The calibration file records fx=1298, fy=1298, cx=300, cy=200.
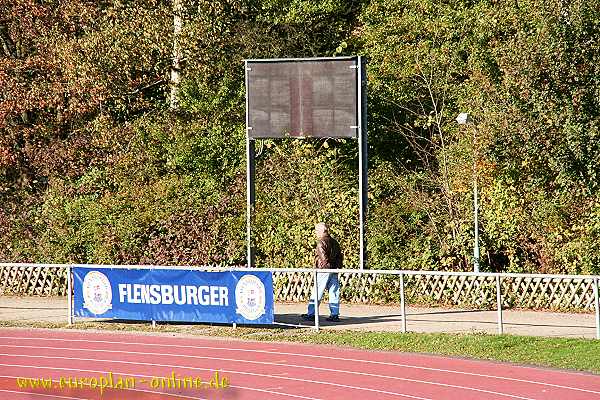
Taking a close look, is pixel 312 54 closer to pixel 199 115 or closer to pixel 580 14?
pixel 199 115

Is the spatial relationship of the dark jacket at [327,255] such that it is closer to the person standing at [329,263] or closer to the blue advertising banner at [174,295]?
the person standing at [329,263]

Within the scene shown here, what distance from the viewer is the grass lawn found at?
1858cm

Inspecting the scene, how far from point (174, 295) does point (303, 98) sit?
6064 millimetres

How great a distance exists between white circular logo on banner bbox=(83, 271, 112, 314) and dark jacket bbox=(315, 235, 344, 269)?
151 inches

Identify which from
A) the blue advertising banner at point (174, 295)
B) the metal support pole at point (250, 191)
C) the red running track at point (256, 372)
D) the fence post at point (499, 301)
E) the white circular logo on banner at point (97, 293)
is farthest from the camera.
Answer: the metal support pole at point (250, 191)

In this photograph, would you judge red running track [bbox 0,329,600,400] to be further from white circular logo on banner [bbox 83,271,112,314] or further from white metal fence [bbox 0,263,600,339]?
white metal fence [bbox 0,263,600,339]

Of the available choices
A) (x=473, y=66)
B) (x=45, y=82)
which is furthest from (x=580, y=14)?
(x=45, y=82)

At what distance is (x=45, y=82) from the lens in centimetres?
3503

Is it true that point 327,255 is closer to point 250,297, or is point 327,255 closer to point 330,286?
point 330,286

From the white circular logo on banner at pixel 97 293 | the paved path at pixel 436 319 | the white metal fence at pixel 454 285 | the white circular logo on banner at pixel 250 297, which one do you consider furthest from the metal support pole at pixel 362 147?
the white circular logo on banner at pixel 97 293

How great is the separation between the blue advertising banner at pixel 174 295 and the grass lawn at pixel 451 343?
0.25 metres

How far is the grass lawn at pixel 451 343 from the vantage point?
18.6 metres

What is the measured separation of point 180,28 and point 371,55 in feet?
16.6

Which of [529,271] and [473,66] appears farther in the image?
[473,66]
